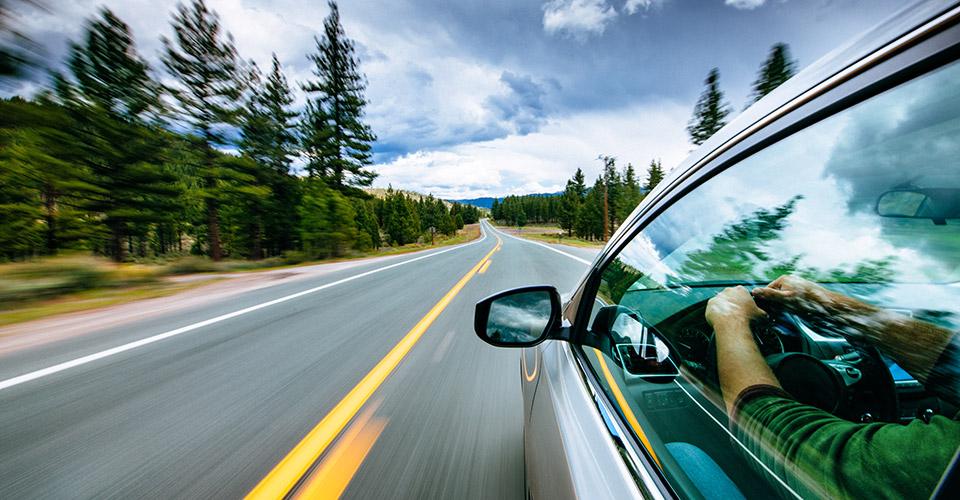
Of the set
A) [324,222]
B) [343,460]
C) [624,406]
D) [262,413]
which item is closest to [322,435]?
[343,460]

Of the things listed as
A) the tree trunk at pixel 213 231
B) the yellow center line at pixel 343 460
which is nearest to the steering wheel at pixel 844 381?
the yellow center line at pixel 343 460

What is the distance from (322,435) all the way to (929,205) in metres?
2.80

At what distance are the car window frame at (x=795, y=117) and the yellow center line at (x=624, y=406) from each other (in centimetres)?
2

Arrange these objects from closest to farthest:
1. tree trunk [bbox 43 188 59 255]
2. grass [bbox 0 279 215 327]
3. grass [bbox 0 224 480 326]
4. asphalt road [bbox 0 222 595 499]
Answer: asphalt road [bbox 0 222 595 499] → grass [bbox 0 279 215 327] → grass [bbox 0 224 480 326] → tree trunk [bbox 43 188 59 255]

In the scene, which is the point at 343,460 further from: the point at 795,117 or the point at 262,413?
the point at 795,117

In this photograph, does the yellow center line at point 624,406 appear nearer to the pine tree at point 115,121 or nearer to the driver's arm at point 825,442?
the driver's arm at point 825,442

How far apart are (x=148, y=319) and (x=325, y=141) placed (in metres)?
23.5

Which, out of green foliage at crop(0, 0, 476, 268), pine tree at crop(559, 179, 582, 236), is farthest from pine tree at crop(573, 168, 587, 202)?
green foliage at crop(0, 0, 476, 268)

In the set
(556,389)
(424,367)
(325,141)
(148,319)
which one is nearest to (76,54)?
(325,141)

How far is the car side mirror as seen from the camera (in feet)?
5.17

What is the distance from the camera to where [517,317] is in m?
1.64

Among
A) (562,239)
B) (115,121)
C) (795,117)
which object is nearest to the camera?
(795,117)

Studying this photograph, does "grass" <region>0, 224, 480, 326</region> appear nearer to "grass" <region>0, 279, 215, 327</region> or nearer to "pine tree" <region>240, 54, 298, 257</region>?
"grass" <region>0, 279, 215, 327</region>

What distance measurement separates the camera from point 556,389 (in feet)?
4.34
